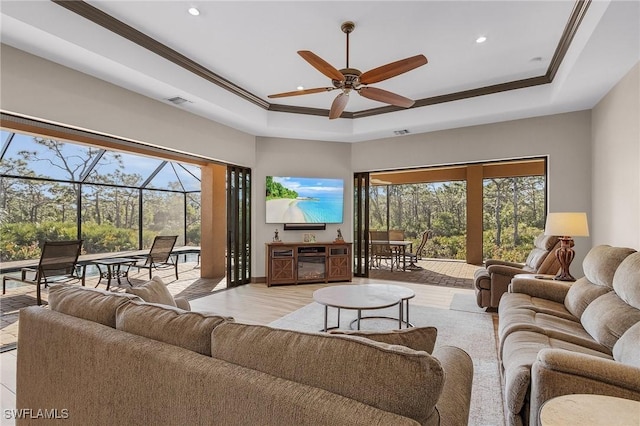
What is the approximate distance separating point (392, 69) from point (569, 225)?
7.81 ft

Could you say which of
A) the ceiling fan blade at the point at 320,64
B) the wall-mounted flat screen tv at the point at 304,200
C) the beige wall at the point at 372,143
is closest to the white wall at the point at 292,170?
the beige wall at the point at 372,143

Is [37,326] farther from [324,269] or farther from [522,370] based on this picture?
[324,269]

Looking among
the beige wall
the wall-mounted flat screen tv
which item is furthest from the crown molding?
the wall-mounted flat screen tv

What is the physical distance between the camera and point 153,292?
2.02 meters

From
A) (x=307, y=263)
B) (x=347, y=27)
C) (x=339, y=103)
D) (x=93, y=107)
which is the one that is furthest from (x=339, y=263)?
(x=93, y=107)

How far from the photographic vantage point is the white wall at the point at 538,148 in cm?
452

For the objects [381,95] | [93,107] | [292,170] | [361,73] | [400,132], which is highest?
Answer: [400,132]

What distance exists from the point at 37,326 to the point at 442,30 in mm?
3833

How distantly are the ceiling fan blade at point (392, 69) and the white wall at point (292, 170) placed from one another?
331cm

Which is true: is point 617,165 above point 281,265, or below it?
above

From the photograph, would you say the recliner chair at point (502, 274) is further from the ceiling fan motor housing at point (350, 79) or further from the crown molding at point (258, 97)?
the ceiling fan motor housing at point (350, 79)

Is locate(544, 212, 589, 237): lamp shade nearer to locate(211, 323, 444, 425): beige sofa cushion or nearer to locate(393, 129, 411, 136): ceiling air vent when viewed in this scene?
locate(393, 129, 411, 136): ceiling air vent

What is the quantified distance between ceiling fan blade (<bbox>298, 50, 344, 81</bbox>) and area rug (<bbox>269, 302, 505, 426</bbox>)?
8.39ft

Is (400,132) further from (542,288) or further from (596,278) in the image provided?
(596,278)
